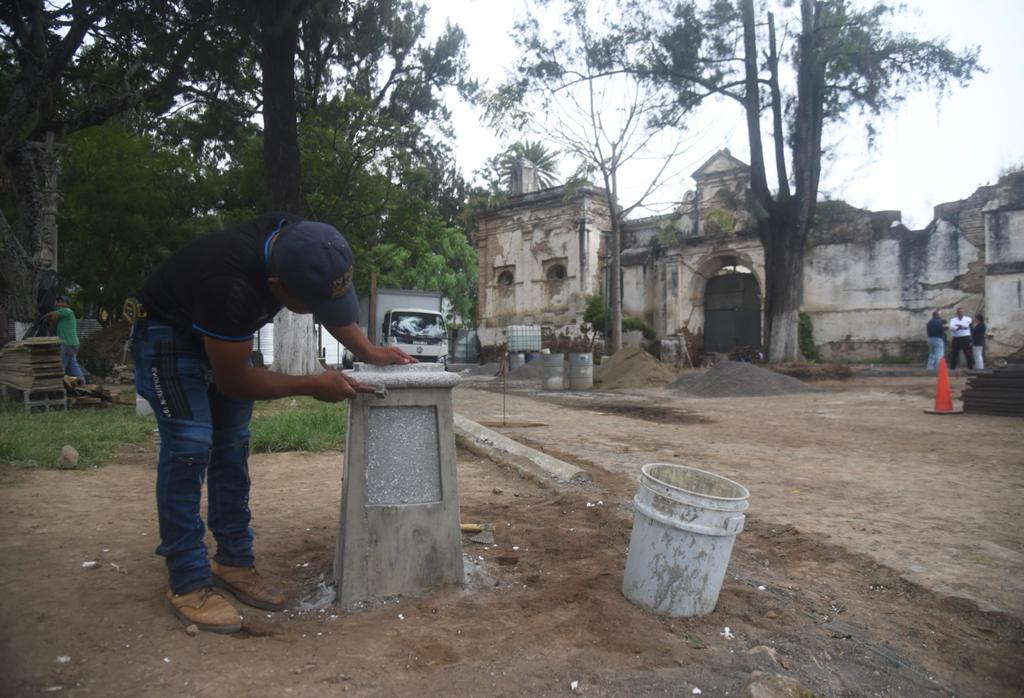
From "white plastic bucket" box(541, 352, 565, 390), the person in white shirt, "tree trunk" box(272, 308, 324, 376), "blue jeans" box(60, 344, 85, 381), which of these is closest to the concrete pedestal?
"tree trunk" box(272, 308, 324, 376)

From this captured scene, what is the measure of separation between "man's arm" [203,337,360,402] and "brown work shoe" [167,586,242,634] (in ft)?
2.52

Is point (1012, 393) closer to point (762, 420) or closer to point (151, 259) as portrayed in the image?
point (762, 420)

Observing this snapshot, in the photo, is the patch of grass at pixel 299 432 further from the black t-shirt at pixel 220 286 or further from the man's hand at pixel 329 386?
the man's hand at pixel 329 386

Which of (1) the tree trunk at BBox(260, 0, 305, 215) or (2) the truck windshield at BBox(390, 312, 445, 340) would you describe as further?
(2) the truck windshield at BBox(390, 312, 445, 340)

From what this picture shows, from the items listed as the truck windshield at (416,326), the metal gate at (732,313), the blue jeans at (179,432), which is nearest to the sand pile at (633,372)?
the truck windshield at (416,326)

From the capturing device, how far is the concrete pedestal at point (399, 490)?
2.80 m

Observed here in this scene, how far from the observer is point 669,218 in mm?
24875

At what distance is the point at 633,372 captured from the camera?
17.4 m

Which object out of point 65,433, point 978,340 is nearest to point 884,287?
point 978,340

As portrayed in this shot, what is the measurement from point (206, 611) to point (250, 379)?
88cm

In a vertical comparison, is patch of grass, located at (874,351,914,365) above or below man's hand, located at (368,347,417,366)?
below

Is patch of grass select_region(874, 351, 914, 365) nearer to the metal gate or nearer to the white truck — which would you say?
the metal gate

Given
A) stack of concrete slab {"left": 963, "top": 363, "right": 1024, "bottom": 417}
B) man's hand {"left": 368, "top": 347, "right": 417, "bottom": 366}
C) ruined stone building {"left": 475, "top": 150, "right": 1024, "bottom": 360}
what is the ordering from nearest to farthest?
man's hand {"left": 368, "top": 347, "right": 417, "bottom": 366} < stack of concrete slab {"left": 963, "top": 363, "right": 1024, "bottom": 417} < ruined stone building {"left": 475, "top": 150, "right": 1024, "bottom": 360}

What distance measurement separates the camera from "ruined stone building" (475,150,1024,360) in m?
19.2
